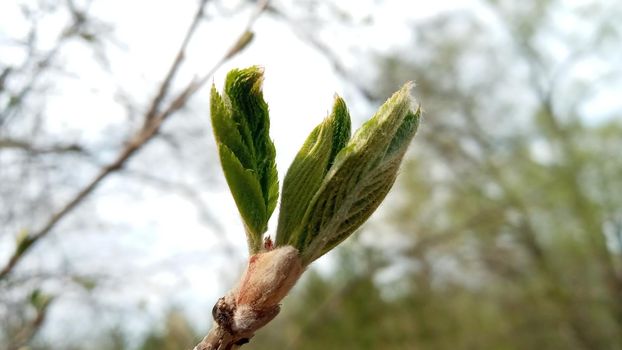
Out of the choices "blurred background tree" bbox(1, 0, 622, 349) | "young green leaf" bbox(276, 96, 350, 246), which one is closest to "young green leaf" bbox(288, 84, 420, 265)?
"young green leaf" bbox(276, 96, 350, 246)

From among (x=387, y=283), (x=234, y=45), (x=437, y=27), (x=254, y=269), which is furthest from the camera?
(x=387, y=283)

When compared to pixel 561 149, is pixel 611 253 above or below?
below

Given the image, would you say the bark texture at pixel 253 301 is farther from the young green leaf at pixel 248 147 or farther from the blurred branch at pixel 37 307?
the blurred branch at pixel 37 307

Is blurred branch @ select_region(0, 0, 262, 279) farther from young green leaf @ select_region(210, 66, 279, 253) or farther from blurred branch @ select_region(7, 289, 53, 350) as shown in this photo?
young green leaf @ select_region(210, 66, 279, 253)

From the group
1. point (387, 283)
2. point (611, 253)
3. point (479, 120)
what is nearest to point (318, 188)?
point (387, 283)

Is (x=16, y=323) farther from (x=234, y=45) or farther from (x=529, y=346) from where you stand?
(x=529, y=346)

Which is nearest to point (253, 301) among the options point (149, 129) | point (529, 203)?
point (149, 129)

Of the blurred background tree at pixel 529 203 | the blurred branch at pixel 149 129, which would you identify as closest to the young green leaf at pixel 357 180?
the blurred branch at pixel 149 129
